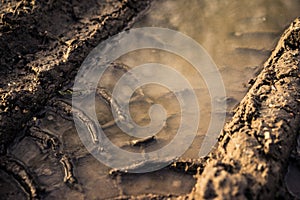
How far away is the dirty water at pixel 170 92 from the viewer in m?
3.04

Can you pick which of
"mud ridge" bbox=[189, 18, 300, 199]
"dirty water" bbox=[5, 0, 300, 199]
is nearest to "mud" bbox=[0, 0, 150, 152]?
"dirty water" bbox=[5, 0, 300, 199]

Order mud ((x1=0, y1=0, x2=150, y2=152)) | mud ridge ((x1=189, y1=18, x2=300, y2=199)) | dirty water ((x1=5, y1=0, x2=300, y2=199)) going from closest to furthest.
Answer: mud ridge ((x1=189, y1=18, x2=300, y2=199))
dirty water ((x1=5, y1=0, x2=300, y2=199))
mud ((x1=0, y1=0, x2=150, y2=152))

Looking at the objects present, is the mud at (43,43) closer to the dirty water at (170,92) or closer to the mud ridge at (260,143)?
the dirty water at (170,92)

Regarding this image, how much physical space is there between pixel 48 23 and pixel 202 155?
241 cm

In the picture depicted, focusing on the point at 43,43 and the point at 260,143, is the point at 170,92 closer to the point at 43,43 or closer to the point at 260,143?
the point at 260,143

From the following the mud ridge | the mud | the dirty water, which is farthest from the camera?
the mud

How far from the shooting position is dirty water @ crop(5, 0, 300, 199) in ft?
9.98

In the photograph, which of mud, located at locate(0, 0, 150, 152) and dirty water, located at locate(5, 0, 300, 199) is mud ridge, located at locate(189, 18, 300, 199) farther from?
mud, located at locate(0, 0, 150, 152)

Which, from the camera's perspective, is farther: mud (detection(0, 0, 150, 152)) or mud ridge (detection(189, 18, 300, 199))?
mud (detection(0, 0, 150, 152))

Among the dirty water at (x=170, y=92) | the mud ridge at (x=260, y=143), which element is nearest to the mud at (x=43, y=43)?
the dirty water at (x=170, y=92)

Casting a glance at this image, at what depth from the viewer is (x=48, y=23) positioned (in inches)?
162

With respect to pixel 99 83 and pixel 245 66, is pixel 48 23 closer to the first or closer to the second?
pixel 99 83

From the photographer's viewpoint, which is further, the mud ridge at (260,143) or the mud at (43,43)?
the mud at (43,43)

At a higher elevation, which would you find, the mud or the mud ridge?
the mud
